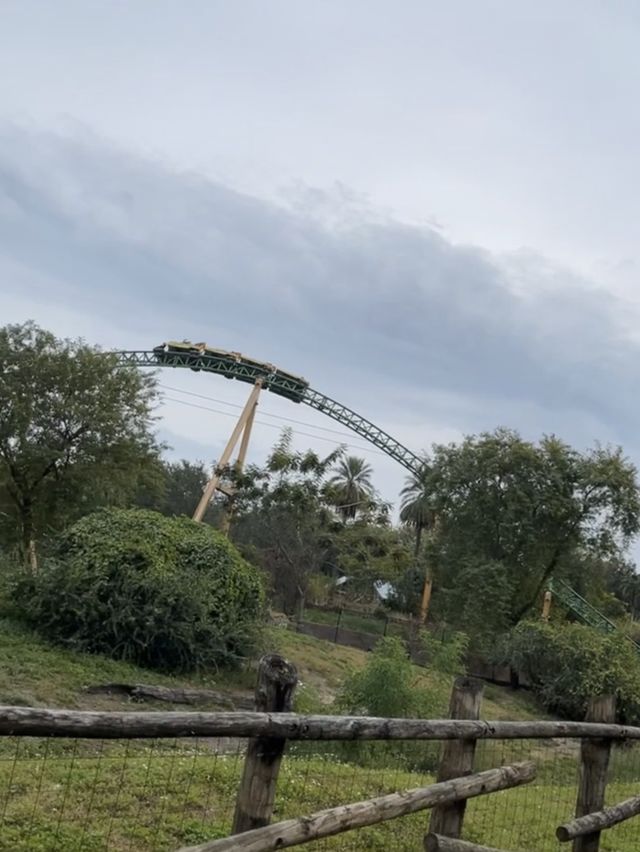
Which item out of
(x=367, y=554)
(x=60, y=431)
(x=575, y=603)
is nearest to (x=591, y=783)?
(x=60, y=431)

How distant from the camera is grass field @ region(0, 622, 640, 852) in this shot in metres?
5.10

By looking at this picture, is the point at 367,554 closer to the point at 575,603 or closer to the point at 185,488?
the point at 575,603

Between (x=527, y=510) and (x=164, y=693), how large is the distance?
1914 centimetres

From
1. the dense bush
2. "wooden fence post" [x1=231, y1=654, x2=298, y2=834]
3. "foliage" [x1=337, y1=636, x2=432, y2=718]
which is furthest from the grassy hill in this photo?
"wooden fence post" [x1=231, y1=654, x2=298, y2=834]

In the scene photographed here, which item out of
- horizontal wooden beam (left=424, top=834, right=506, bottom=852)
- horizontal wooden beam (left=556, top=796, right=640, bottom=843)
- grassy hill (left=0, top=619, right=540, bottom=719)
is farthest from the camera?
grassy hill (left=0, top=619, right=540, bottom=719)

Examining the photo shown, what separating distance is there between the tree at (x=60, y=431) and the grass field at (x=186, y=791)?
13046mm

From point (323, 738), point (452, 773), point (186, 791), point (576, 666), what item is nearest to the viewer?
point (323, 738)

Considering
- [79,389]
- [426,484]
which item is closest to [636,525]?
[426,484]

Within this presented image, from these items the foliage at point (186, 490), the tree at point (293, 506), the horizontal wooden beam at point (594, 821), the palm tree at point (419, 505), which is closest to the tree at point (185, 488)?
the foliage at point (186, 490)

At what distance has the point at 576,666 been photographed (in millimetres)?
23000

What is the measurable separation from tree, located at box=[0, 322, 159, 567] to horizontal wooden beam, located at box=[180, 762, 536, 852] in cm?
2105

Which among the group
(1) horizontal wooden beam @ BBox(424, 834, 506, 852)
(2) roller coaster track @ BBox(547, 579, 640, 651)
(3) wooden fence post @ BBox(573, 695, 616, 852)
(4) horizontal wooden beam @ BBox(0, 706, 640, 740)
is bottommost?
(1) horizontal wooden beam @ BBox(424, 834, 506, 852)

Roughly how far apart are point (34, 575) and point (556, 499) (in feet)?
62.1

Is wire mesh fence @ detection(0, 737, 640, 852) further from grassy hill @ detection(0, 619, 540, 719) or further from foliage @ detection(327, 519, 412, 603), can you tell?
foliage @ detection(327, 519, 412, 603)
